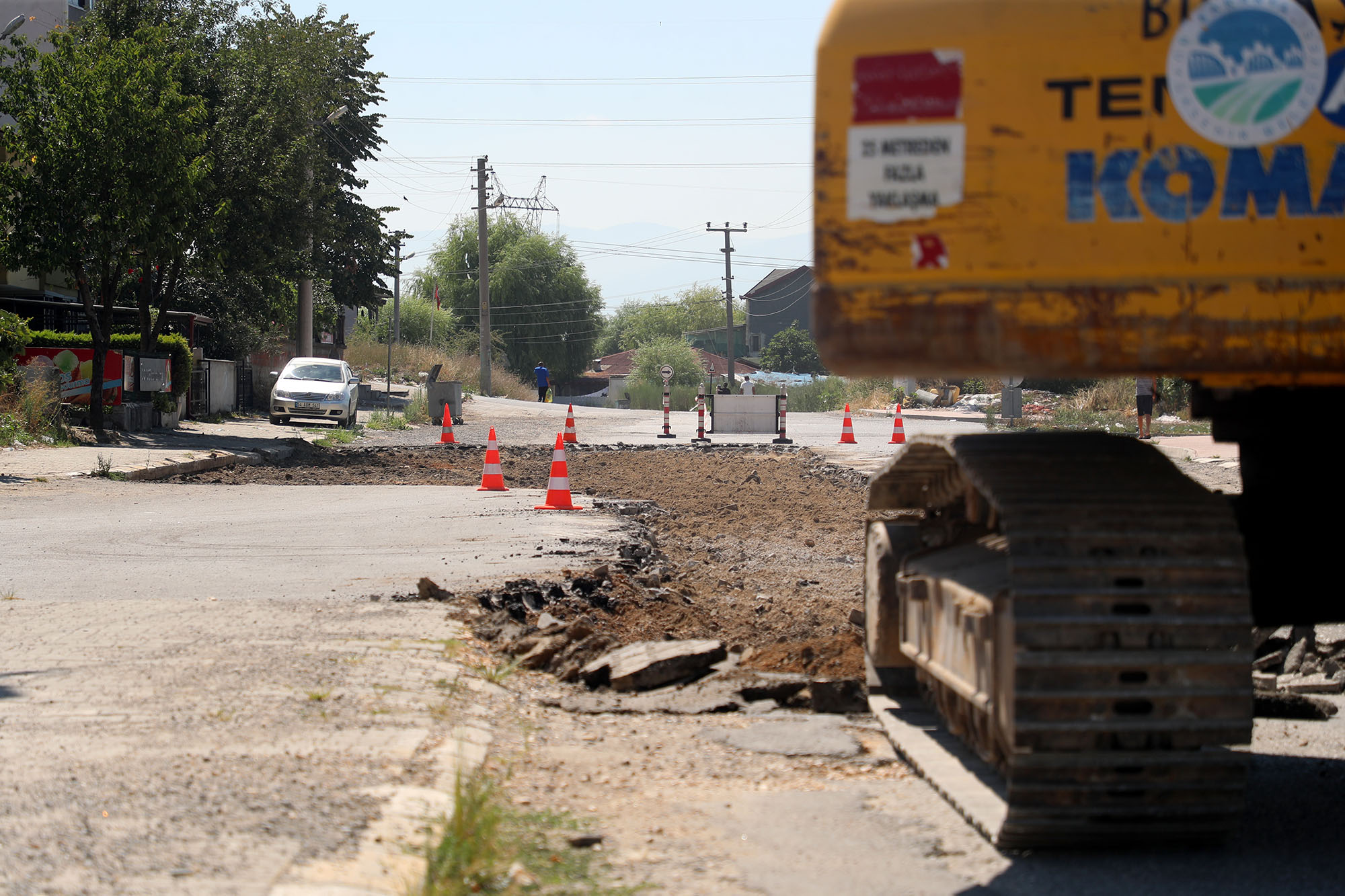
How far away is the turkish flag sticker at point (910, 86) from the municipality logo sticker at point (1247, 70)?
0.54 metres

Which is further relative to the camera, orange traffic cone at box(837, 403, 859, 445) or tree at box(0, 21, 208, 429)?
orange traffic cone at box(837, 403, 859, 445)

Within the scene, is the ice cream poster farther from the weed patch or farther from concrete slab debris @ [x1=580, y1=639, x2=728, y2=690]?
concrete slab debris @ [x1=580, y1=639, x2=728, y2=690]

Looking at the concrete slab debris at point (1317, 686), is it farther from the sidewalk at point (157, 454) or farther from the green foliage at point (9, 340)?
the green foliage at point (9, 340)

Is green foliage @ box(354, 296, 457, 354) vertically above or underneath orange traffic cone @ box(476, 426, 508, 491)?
above

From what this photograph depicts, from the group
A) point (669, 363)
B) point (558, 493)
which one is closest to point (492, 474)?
point (558, 493)

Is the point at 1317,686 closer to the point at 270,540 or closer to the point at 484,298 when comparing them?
the point at 270,540

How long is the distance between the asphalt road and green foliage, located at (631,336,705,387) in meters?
67.6

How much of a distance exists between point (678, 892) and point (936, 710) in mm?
1733

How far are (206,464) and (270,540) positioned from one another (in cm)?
901

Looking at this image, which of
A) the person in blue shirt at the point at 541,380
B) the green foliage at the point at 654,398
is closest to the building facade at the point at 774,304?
the green foliage at the point at 654,398

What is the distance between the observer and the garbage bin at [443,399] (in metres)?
35.9

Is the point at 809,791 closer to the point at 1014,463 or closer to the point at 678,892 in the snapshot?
the point at 678,892

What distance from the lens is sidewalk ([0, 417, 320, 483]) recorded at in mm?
16422

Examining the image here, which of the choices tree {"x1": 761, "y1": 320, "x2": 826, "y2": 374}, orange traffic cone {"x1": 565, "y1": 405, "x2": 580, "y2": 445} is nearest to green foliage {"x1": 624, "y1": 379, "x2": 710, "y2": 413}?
tree {"x1": 761, "y1": 320, "x2": 826, "y2": 374}
